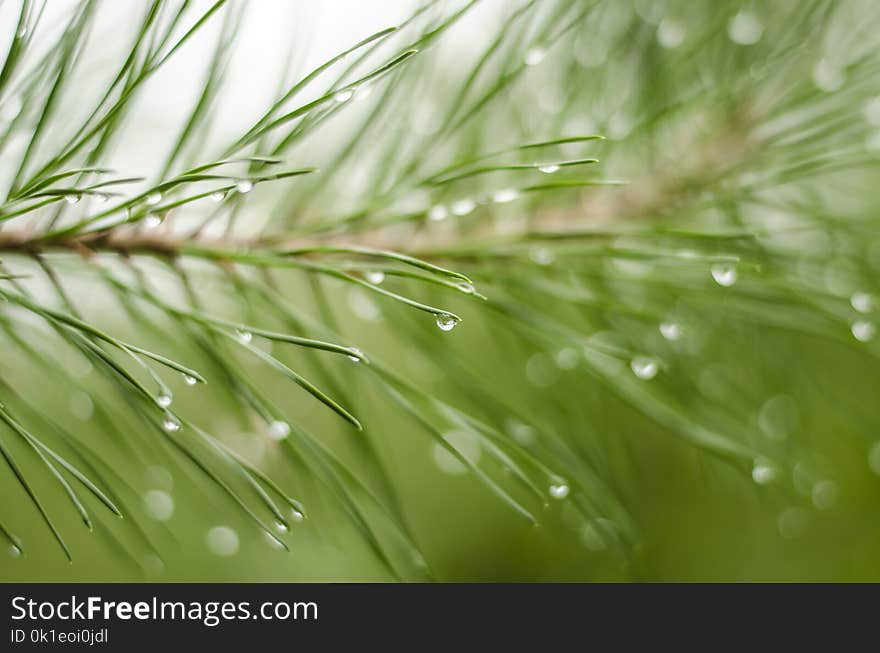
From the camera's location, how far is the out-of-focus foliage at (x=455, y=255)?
26 centimetres

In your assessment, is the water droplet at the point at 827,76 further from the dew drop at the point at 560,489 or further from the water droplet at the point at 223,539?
the water droplet at the point at 223,539

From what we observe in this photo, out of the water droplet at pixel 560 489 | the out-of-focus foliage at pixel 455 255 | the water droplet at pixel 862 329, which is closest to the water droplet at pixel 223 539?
the out-of-focus foliage at pixel 455 255

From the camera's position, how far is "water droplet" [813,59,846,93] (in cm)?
36

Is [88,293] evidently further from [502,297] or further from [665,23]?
[665,23]

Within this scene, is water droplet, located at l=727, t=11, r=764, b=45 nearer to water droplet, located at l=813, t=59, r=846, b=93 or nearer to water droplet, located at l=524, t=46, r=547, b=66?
water droplet, located at l=813, t=59, r=846, b=93

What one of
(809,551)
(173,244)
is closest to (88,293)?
(173,244)

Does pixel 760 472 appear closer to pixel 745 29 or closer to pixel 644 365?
pixel 644 365

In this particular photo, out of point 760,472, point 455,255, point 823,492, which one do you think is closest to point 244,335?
point 455,255

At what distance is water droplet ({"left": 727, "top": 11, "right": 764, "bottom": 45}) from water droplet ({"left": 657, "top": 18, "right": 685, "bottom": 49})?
3 centimetres

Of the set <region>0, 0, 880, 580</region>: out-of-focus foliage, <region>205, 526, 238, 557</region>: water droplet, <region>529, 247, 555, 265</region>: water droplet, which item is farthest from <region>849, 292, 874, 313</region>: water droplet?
<region>205, 526, 238, 557</region>: water droplet

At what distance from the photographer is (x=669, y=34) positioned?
16.4 inches

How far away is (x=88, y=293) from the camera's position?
1.47 feet

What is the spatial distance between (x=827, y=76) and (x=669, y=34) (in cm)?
9

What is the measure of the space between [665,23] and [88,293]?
354mm
